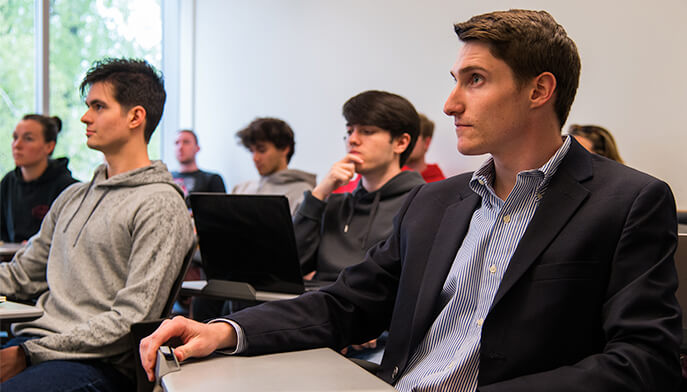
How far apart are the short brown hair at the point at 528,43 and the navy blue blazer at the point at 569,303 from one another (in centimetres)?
16

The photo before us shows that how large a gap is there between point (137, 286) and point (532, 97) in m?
1.20

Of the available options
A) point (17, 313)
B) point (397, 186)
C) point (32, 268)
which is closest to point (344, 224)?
point (397, 186)

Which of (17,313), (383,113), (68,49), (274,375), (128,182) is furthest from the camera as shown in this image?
(68,49)

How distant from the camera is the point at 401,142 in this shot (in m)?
2.59

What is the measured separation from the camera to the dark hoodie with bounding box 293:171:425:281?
2.37 metres

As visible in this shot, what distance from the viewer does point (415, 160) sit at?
345 cm

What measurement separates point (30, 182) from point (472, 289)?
11.9ft

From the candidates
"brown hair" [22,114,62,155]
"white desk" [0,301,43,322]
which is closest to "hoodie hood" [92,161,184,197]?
"white desk" [0,301,43,322]

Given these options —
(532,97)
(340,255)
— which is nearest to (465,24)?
(532,97)

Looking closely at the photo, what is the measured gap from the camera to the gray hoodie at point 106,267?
169 centimetres

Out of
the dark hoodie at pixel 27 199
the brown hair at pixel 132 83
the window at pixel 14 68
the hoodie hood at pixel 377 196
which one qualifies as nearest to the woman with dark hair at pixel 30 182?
the dark hoodie at pixel 27 199

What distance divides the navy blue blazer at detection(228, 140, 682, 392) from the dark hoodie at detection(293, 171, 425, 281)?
1096 mm

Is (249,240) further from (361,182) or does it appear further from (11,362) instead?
(11,362)

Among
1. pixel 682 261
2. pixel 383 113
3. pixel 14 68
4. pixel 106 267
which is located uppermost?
pixel 14 68
